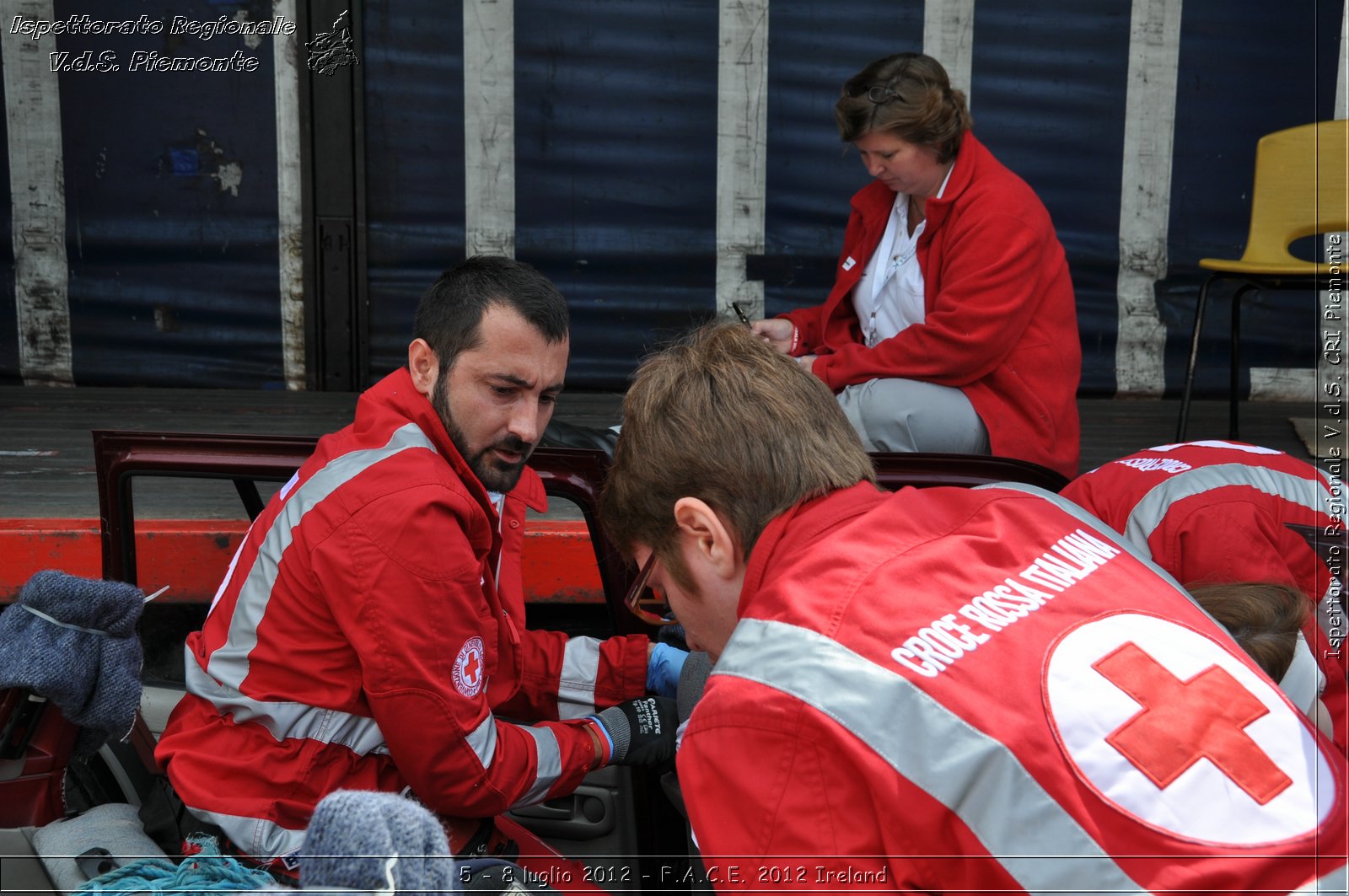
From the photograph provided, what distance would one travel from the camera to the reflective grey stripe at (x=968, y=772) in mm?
1103

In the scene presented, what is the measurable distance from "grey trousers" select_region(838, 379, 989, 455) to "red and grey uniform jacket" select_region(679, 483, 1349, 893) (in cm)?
186

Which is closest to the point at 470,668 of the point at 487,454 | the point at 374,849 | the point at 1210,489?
the point at 487,454

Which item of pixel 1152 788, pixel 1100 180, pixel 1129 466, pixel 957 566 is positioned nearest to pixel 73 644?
pixel 957 566

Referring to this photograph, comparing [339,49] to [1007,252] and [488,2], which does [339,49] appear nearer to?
[488,2]

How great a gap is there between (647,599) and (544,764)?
0.44 metres

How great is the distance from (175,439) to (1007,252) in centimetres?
209

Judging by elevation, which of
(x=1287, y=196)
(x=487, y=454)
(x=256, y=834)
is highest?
(x=1287, y=196)

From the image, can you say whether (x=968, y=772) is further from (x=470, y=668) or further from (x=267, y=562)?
(x=267, y=562)

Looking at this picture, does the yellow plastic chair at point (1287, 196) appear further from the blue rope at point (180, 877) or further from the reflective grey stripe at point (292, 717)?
the blue rope at point (180, 877)

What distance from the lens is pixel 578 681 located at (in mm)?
2527

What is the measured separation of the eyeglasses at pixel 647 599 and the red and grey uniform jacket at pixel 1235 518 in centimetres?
88

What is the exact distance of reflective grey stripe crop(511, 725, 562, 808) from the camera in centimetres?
212

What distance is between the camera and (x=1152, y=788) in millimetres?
1119

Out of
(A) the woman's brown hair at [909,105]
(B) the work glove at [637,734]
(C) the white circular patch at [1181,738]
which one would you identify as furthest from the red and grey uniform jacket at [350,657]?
(A) the woman's brown hair at [909,105]
